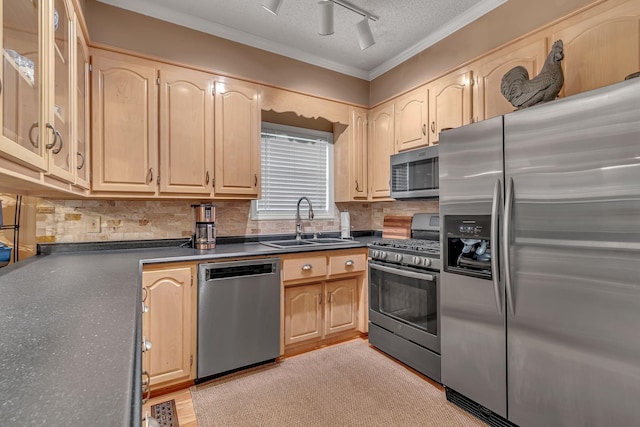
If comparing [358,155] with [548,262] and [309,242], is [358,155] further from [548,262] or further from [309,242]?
[548,262]

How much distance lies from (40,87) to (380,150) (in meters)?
2.66

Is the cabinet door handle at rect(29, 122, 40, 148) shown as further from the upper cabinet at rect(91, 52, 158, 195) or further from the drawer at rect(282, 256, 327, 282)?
the drawer at rect(282, 256, 327, 282)

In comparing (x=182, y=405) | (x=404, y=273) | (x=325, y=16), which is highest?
(x=325, y=16)

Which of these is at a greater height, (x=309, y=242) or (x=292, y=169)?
(x=292, y=169)

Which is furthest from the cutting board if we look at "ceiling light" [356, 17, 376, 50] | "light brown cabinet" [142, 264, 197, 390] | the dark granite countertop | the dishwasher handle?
the dark granite countertop

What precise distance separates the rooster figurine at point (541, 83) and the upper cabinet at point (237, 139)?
1905 mm

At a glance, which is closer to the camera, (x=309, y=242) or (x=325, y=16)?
(x=325, y=16)

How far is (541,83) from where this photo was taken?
174 centimetres

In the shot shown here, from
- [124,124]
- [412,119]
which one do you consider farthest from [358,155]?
[124,124]

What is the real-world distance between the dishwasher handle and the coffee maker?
38 centimetres

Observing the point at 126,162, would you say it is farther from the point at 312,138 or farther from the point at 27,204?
the point at 312,138

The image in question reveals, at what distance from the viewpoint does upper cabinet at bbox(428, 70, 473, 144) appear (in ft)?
7.94

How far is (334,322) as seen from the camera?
2.82 metres

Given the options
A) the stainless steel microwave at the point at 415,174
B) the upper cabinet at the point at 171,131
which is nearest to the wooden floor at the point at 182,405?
the upper cabinet at the point at 171,131
